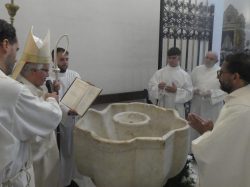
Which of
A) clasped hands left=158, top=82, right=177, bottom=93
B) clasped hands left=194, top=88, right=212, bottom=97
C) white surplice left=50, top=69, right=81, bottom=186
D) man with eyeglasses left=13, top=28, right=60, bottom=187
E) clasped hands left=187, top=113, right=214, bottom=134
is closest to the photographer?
man with eyeglasses left=13, top=28, right=60, bottom=187

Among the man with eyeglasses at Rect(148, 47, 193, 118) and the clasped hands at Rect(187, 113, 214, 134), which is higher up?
the clasped hands at Rect(187, 113, 214, 134)

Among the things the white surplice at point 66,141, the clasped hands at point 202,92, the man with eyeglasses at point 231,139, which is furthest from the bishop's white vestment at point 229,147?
the clasped hands at point 202,92

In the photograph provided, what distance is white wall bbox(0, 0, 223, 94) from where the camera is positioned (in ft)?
11.9

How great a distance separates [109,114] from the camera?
2.86 meters

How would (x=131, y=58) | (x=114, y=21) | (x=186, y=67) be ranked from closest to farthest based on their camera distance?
(x=114, y=21), (x=131, y=58), (x=186, y=67)

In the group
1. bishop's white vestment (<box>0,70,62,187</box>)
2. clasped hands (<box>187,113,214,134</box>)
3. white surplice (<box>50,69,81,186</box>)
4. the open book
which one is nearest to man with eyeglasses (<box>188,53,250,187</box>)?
clasped hands (<box>187,113,214,134</box>)

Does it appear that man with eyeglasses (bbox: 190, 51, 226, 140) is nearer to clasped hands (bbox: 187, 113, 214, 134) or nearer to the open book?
clasped hands (bbox: 187, 113, 214, 134)

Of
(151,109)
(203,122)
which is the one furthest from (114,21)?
(203,122)

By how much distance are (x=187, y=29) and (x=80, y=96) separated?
2.87 m

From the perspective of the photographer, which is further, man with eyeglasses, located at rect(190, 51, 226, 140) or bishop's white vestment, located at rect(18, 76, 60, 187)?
man with eyeglasses, located at rect(190, 51, 226, 140)

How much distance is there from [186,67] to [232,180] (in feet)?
10.6

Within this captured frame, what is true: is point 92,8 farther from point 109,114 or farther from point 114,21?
point 109,114

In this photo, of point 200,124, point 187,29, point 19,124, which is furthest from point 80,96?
point 187,29

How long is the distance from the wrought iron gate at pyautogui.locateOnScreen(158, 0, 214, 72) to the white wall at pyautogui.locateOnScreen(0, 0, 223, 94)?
38 cm
